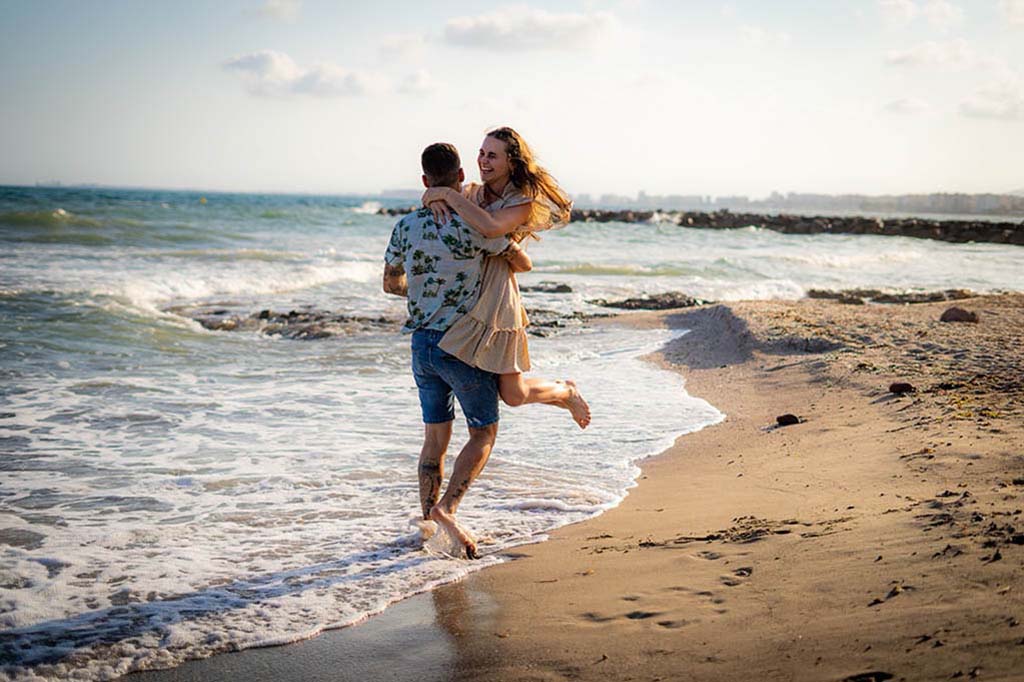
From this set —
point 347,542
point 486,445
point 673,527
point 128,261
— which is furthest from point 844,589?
point 128,261

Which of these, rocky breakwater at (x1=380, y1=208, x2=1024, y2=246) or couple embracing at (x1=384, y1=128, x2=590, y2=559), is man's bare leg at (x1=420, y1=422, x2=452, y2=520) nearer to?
couple embracing at (x1=384, y1=128, x2=590, y2=559)

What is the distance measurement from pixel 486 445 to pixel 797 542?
1.43m

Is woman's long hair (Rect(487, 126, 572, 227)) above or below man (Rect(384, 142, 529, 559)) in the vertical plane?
above

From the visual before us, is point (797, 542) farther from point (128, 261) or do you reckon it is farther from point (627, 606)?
point (128, 261)

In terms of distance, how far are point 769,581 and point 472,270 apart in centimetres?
175

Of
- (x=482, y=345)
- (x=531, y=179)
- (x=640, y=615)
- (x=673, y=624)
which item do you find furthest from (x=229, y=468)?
(x=673, y=624)

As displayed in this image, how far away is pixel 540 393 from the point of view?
13.5ft

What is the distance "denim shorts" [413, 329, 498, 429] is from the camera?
376 centimetres

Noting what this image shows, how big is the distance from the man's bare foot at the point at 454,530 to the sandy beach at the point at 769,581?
0.59 ft

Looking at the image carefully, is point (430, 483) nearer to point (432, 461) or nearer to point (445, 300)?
point (432, 461)

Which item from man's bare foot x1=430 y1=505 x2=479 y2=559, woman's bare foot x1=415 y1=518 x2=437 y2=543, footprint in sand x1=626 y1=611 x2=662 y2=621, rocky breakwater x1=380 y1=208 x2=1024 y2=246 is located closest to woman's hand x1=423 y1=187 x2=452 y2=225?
man's bare foot x1=430 y1=505 x2=479 y2=559

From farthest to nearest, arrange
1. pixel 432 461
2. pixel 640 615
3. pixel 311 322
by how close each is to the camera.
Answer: pixel 311 322
pixel 432 461
pixel 640 615

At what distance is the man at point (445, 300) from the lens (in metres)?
3.68

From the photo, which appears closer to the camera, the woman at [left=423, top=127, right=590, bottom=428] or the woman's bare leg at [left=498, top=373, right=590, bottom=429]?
the woman at [left=423, top=127, right=590, bottom=428]
